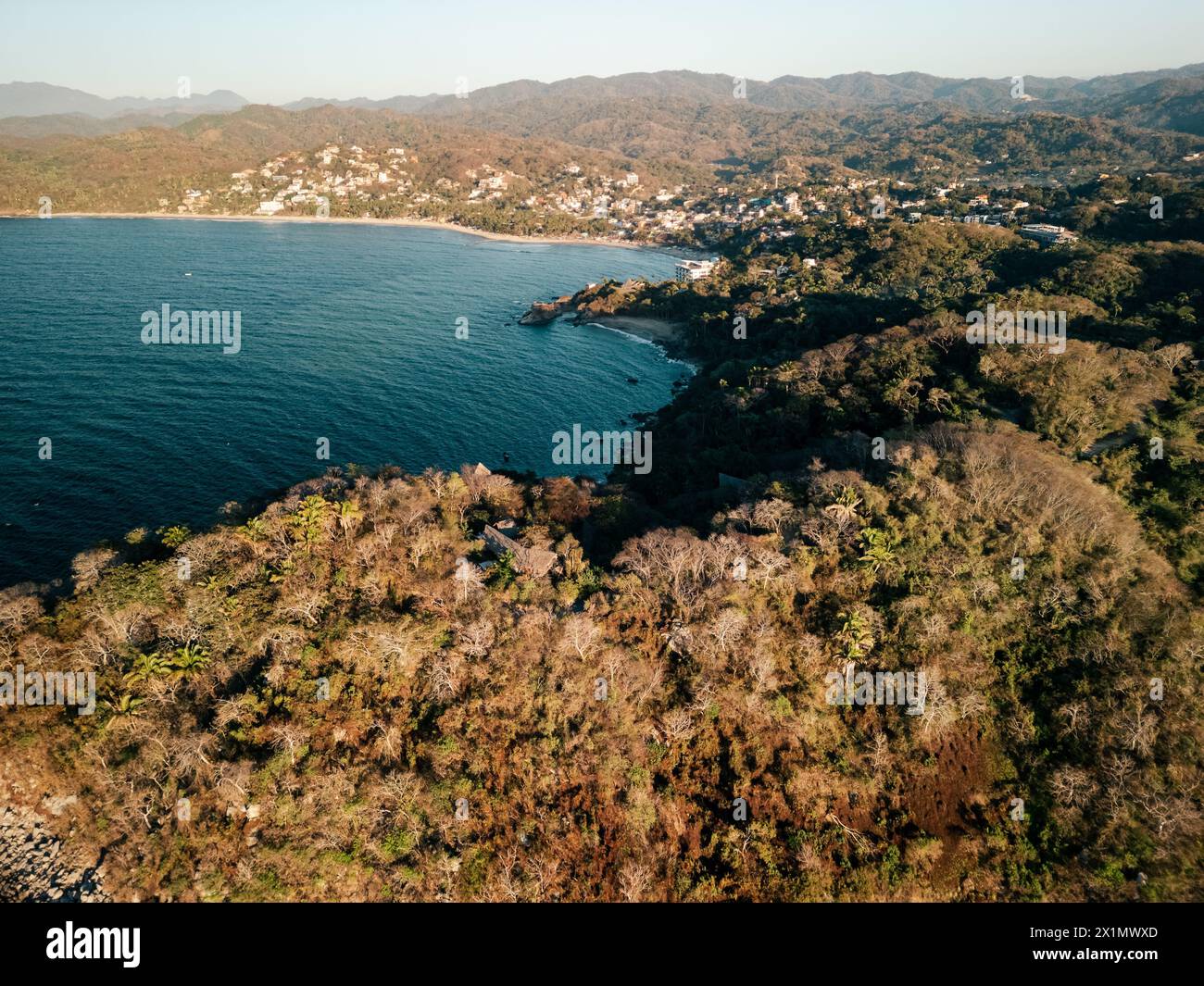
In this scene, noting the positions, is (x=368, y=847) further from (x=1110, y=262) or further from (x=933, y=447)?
(x=1110, y=262)

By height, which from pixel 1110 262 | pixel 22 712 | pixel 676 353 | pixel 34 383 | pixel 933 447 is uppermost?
pixel 1110 262

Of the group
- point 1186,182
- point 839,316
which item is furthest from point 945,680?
point 1186,182

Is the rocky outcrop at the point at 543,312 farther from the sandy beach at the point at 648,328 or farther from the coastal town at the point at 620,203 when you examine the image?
the coastal town at the point at 620,203

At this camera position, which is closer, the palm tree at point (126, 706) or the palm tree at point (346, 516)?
the palm tree at point (126, 706)

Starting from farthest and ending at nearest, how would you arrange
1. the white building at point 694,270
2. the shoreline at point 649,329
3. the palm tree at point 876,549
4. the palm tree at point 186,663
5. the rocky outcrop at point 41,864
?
the white building at point 694,270, the shoreline at point 649,329, the palm tree at point 876,549, the palm tree at point 186,663, the rocky outcrop at point 41,864
